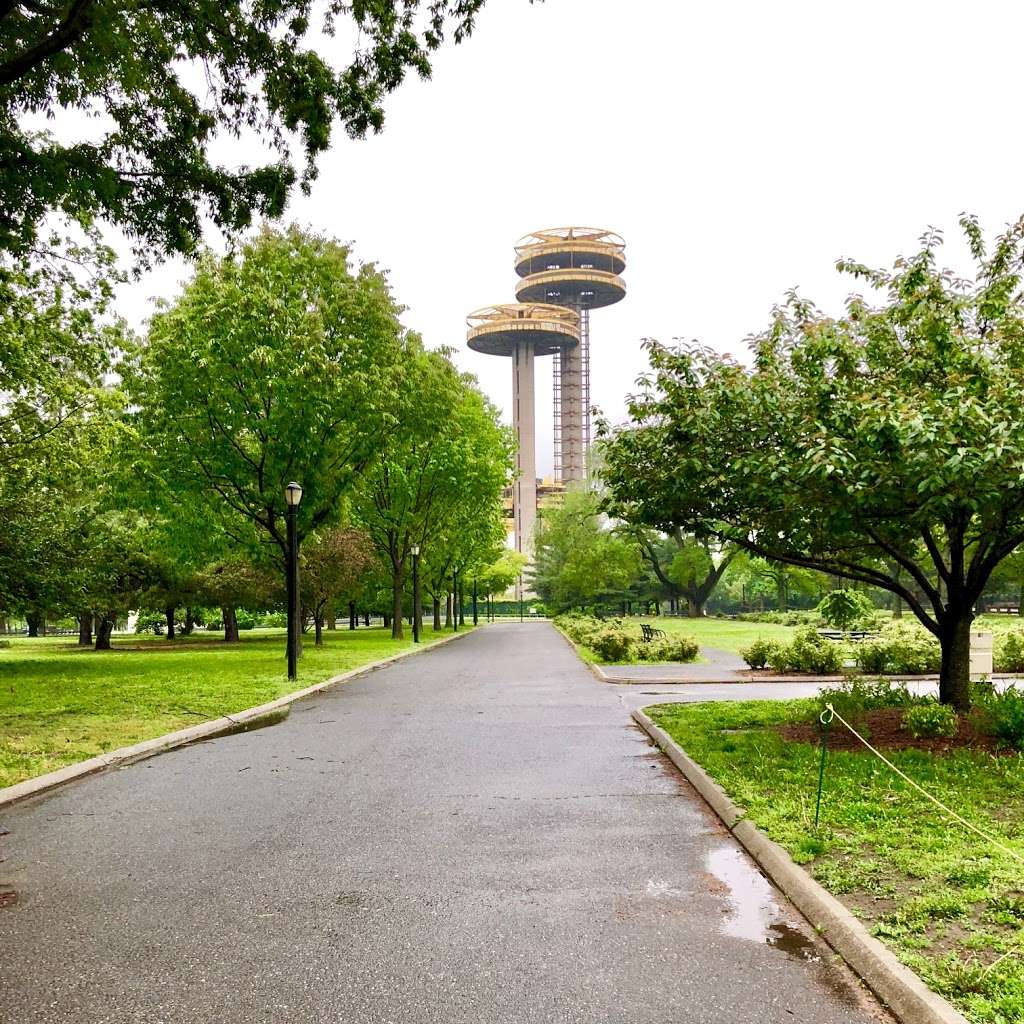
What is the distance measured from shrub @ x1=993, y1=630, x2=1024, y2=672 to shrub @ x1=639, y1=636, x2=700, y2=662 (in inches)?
288

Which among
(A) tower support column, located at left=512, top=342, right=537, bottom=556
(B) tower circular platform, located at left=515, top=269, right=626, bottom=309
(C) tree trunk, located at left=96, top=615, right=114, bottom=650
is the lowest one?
(C) tree trunk, located at left=96, top=615, right=114, bottom=650

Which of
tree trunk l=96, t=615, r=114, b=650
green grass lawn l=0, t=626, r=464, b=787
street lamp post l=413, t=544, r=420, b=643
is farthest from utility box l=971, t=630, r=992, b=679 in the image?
tree trunk l=96, t=615, r=114, b=650

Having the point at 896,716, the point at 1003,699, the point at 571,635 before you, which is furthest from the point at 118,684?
the point at 571,635

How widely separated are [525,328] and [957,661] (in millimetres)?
130438

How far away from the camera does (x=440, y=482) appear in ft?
116

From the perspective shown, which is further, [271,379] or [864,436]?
[271,379]

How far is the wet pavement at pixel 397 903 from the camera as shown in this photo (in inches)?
144

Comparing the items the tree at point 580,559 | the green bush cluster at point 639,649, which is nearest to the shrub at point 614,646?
the green bush cluster at point 639,649

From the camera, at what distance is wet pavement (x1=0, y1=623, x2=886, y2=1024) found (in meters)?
3.66

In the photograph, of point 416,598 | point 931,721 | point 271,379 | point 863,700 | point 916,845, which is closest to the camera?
point 916,845

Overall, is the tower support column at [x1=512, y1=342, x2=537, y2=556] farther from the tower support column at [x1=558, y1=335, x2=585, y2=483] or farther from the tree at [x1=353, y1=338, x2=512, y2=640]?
the tree at [x1=353, y1=338, x2=512, y2=640]

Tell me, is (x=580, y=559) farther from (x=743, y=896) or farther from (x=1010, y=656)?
(x=743, y=896)

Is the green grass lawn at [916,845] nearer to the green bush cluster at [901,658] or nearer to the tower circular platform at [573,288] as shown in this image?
the green bush cluster at [901,658]

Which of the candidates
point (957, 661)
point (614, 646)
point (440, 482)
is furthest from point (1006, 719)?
point (440, 482)
